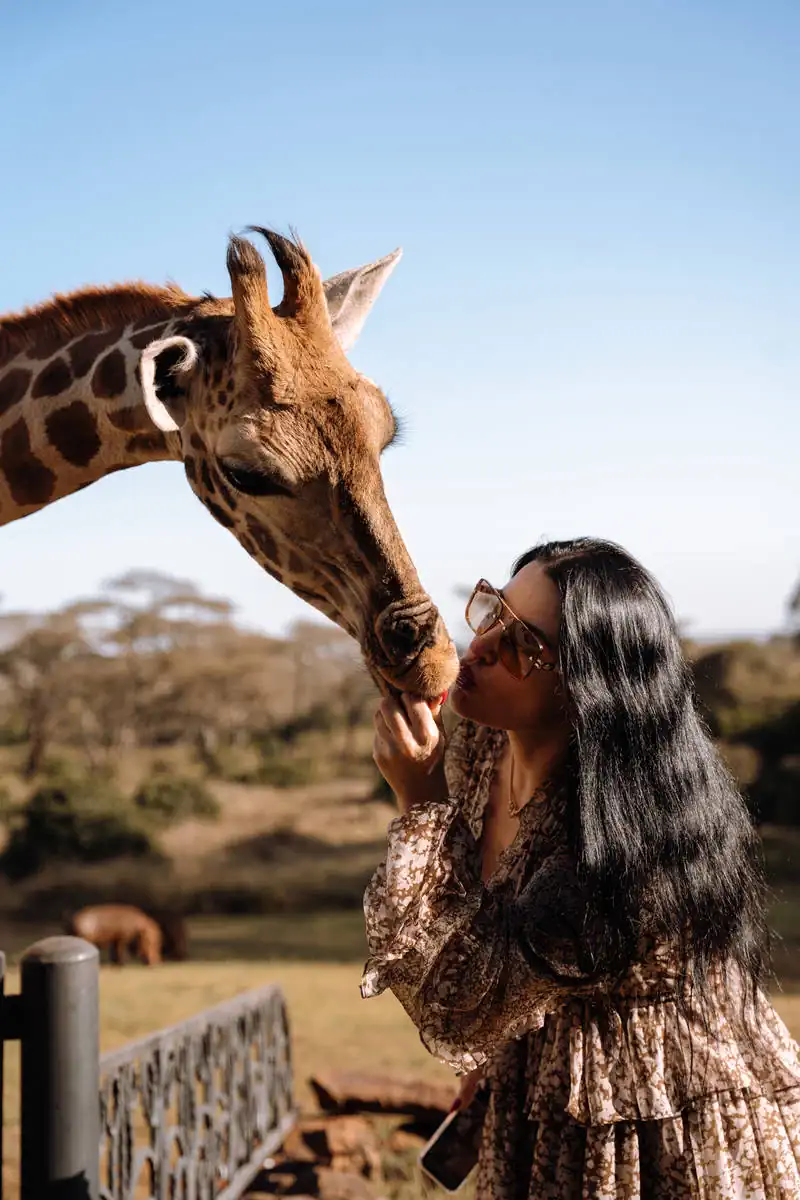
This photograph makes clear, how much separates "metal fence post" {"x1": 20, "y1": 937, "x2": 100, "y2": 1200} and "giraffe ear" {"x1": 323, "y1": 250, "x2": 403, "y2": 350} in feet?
5.42

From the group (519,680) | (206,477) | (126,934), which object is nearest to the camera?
(519,680)

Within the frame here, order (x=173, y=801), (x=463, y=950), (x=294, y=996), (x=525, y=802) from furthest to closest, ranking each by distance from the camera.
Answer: (x=173, y=801), (x=294, y=996), (x=525, y=802), (x=463, y=950)

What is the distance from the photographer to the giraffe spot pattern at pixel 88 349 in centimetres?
292

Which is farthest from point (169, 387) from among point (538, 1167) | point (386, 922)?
point (538, 1167)

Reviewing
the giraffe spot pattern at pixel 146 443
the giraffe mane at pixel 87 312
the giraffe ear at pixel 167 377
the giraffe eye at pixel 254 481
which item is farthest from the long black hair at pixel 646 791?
the giraffe mane at pixel 87 312

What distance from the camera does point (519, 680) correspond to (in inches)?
81.0

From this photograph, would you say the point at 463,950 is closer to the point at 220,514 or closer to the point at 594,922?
the point at 594,922

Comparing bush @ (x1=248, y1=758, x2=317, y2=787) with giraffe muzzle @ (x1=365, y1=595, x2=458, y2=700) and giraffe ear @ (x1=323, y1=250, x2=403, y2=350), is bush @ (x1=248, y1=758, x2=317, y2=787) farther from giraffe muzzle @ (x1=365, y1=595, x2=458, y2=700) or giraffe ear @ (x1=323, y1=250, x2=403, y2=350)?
giraffe muzzle @ (x1=365, y1=595, x2=458, y2=700)

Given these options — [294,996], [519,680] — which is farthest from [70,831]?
[519,680]

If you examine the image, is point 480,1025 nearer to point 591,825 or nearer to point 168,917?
point 591,825

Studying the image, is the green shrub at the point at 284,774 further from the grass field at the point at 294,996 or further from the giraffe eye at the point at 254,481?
the giraffe eye at the point at 254,481

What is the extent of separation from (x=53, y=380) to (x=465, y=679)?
152cm

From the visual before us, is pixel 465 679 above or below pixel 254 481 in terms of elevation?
below

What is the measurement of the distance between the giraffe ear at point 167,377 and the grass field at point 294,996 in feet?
12.8
